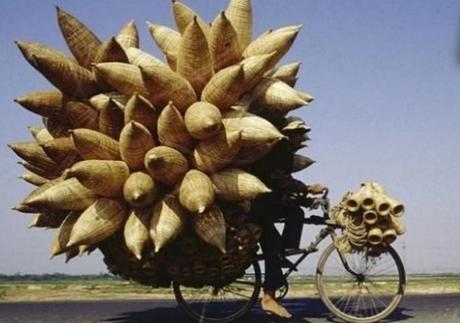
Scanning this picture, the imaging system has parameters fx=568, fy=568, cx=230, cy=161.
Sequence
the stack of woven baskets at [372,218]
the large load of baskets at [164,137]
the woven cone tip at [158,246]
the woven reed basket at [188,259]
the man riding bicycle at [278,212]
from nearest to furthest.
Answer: the woven cone tip at [158,246] → the large load of baskets at [164,137] → the woven reed basket at [188,259] → the man riding bicycle at [278,212] → the stack of woven baskets at [372,218]

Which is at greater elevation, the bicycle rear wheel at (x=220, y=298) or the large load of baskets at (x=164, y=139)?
the large load of baskets at (x=164, y=139)

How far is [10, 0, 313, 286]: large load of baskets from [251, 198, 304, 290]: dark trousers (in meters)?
1.13

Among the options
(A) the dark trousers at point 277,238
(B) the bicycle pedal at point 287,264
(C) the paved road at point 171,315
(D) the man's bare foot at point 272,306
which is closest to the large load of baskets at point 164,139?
→ (A) the dark trousers at point 277,238

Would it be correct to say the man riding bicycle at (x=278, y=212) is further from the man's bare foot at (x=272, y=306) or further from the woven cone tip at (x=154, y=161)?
the woven cone tip at (x=154, y=161)

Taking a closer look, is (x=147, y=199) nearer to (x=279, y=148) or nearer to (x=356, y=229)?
(x=279, y=148)

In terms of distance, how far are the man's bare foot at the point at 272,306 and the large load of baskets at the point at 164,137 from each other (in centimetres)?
141

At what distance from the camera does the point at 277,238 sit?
6645mm

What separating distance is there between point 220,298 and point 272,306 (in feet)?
7.15

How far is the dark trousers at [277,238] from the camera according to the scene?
21.0ft

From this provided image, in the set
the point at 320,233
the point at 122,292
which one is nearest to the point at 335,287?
the point at 320,233

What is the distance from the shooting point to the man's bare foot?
643 cm

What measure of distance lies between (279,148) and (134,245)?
1805 millimetres

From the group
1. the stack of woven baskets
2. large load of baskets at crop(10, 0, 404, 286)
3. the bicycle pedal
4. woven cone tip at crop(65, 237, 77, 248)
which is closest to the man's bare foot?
the bicycle pedal

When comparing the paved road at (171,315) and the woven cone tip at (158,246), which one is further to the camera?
the paved road at (171,315)
